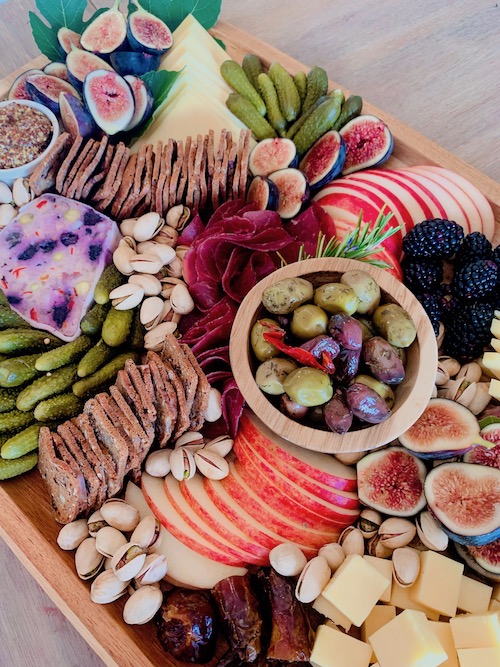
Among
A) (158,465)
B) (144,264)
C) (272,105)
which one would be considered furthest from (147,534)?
(272,105)

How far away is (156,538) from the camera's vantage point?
1.57 metres

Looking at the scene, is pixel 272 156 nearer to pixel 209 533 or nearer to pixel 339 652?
pixel 209 533

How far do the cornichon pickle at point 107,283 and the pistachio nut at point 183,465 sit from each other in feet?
1.68

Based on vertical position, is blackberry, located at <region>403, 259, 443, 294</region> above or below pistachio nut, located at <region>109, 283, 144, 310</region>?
above

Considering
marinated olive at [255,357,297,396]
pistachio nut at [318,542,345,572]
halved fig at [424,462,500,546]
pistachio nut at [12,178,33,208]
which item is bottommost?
pistachio nut at [318,542,345,572]

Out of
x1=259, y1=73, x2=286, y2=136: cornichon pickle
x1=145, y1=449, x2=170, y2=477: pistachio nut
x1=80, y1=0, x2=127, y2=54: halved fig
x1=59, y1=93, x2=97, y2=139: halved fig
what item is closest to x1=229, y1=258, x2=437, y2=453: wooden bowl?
x1=145, y1=449, x2=170, y2=477: pistachio nut

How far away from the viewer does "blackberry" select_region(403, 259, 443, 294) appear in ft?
6.07

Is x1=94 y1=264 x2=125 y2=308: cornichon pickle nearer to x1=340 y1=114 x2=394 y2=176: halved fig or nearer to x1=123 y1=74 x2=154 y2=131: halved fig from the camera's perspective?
x1=123 y1=74 x2=154 y2=131: halved fig

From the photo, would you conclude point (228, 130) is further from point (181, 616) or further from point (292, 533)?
point (181, 616)

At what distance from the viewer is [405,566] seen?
1.50 m

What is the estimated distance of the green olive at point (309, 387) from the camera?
4.60 feet

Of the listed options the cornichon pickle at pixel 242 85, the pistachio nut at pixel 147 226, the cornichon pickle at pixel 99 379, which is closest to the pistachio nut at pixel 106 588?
the cornichon pickle at pixel 99 379

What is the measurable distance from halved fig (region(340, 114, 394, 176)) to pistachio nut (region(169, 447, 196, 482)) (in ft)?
3.85

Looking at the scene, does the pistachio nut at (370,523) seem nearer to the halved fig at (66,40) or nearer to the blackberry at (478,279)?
the blackberry at (478,279)
